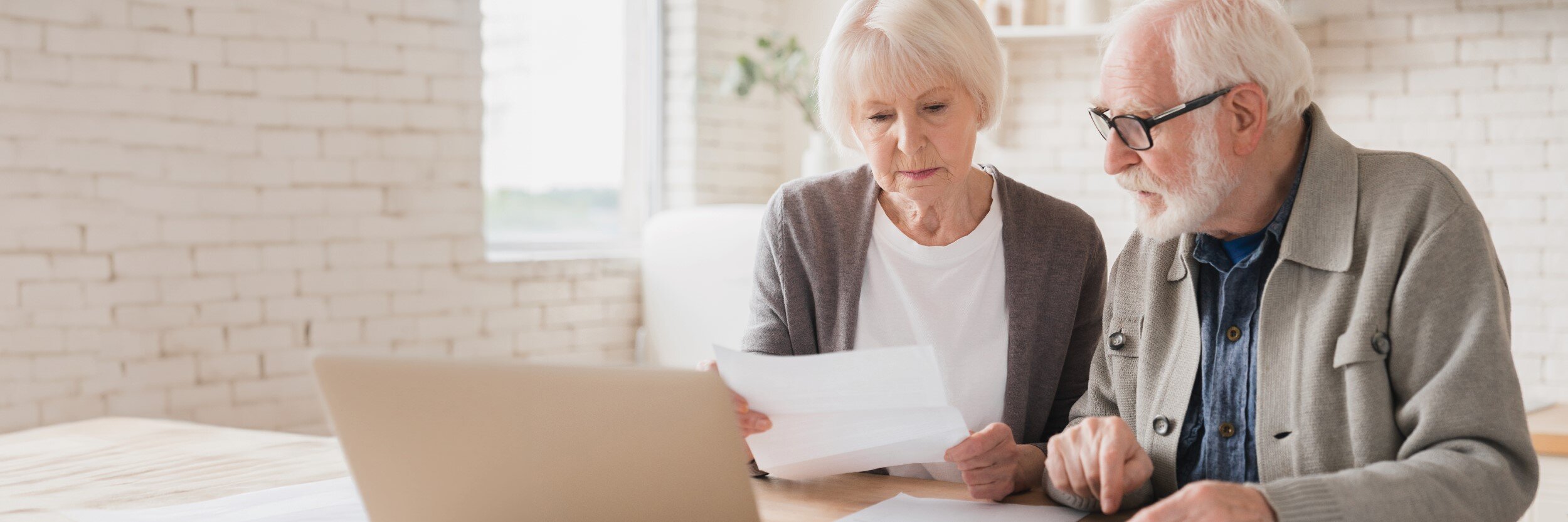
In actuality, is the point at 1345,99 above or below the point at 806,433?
above

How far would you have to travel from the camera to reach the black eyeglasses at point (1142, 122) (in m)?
1.29

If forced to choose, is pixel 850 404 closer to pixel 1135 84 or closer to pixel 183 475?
pixel 1135 84

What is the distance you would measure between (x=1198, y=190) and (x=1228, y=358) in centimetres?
20

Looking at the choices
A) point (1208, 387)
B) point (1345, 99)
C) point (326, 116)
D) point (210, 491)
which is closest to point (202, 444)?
point (210, 491)

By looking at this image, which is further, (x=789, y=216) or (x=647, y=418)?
(x=789, y=216)

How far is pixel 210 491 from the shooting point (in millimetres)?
1403

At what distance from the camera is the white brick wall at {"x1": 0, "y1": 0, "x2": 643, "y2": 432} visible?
9.18 ft

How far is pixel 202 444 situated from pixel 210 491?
13.1 inches

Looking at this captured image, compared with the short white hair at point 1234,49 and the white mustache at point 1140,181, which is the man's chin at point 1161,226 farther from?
the short white hair at point 1234,49

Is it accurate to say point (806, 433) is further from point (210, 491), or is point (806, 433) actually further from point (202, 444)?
point (202, 444)

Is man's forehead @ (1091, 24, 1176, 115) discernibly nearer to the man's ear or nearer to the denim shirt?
the man's ear

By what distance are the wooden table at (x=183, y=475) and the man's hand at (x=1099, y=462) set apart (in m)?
0.04

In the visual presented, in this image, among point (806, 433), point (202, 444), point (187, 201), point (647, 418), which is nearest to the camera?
point (647, 418)

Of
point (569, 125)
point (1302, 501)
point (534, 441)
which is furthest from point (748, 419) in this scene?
point (569, 125)
